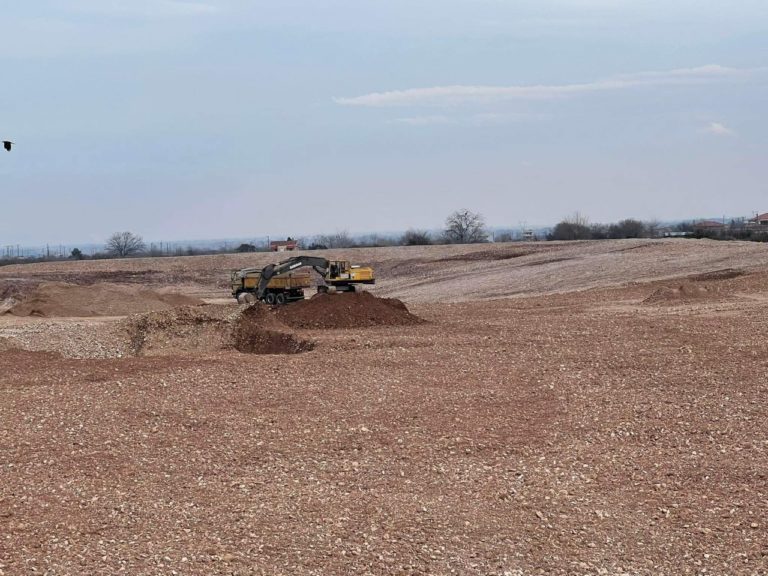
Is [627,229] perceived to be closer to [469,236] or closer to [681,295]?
[469,236]

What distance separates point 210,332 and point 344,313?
10.7 feet

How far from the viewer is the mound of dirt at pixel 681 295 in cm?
2588

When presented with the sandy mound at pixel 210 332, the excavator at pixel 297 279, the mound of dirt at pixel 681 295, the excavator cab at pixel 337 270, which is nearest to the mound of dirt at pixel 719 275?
the mound of dirt at pixel 681 295

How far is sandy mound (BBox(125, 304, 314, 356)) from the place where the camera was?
1916 centimetres

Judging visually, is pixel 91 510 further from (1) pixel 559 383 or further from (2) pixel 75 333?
(2) pixel 75 333

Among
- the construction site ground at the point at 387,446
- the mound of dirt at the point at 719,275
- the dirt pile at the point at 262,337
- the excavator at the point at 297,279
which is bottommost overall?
the construction site ground at the point at 387,446

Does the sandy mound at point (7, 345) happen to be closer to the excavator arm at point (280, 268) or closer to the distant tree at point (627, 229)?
the excavator arm at point (280, 268)

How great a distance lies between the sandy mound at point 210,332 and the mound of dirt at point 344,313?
74cm

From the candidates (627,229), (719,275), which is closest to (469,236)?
(627,229)

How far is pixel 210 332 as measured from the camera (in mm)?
20125

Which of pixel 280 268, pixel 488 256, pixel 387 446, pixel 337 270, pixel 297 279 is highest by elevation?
pixel 280 268

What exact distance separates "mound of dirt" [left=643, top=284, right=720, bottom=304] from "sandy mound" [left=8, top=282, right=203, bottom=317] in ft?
54.4

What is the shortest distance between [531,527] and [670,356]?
337 inches

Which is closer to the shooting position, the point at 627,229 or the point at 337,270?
the point at 337,270
